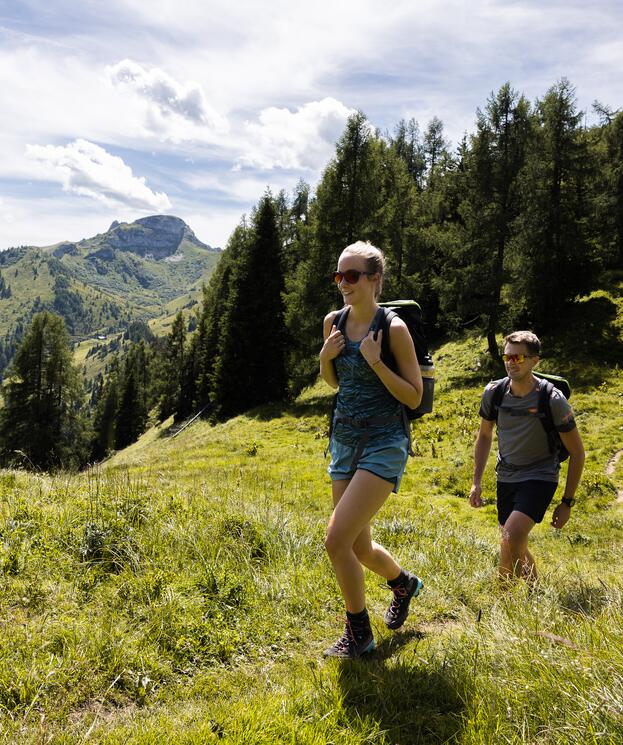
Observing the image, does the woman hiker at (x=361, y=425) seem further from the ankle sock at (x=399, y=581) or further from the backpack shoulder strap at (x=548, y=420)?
the backpack shoulder strap at (x=548, y=420)

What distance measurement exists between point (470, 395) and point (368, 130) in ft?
50.8

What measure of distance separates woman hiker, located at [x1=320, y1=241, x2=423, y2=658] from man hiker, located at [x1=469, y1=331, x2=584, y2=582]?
1666 millimetres

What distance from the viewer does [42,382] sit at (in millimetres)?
43844

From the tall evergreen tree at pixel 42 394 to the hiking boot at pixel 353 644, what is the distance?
42659mm

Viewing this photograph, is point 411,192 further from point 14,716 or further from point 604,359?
point 14,716

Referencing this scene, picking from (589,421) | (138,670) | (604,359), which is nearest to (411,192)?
(604,359)

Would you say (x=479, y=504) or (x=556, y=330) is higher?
(x=556, y=330)

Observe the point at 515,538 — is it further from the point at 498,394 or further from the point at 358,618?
the point at 358,618

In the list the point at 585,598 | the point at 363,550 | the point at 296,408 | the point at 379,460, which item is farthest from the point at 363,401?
Result: the point at 296,408

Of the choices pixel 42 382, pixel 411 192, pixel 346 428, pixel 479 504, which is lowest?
pixel 42 382

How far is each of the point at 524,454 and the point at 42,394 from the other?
46.1m

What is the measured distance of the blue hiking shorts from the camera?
3.41 metres

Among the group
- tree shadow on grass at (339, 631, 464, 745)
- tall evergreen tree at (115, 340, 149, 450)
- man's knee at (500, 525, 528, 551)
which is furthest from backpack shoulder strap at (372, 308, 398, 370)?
tall evergreen tree at (115, 340, 149, 450)

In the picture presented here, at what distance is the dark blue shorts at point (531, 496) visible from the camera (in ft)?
15.4
